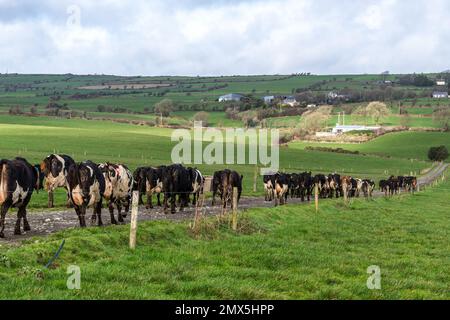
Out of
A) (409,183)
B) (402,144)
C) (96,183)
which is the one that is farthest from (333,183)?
(402,144)

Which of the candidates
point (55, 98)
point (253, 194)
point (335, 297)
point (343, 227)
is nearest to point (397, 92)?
point (55, 98)

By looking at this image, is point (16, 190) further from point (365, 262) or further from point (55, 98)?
point (55, 98)

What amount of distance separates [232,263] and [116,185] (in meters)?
7.88

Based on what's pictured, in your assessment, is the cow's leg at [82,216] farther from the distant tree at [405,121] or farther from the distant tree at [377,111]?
Answer: the distant tree at [377,111]

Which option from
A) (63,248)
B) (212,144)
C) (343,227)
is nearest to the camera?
(63,248)

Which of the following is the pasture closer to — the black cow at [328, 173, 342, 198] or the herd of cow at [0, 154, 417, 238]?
the black cow at [328, 173, 342, 198]

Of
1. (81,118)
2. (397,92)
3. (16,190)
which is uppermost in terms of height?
(397,92)

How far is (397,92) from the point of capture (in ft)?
585

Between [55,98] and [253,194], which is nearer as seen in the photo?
[253,194]

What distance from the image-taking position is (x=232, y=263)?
12.3m

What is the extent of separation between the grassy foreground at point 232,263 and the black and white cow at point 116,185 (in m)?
2.07

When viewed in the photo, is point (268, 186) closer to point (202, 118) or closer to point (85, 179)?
point (85, 179)

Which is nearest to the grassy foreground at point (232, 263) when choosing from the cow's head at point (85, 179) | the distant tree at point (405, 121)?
the cow's head at point (85, 179)
